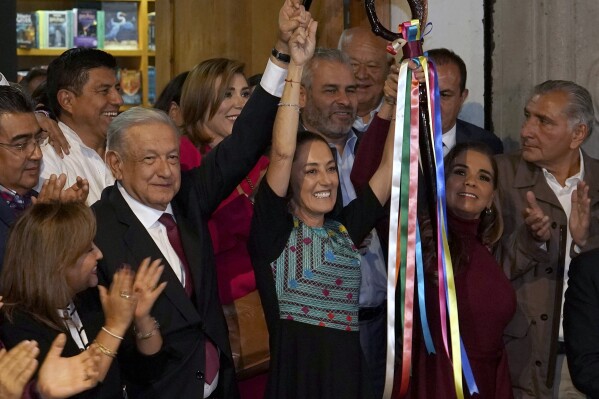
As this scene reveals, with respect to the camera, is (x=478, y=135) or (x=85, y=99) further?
(x=478, y=135)

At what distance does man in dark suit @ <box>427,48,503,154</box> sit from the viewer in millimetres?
4625

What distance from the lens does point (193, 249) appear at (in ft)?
10.9

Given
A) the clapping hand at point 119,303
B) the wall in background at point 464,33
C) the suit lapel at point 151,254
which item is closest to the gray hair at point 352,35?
the wall in background at point 464,33

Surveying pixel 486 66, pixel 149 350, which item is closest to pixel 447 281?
pixel 149 350

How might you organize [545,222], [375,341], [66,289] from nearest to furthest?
→ [66,289]
[545,222]
[375,341]

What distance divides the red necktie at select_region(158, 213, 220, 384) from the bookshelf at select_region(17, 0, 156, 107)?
468cm

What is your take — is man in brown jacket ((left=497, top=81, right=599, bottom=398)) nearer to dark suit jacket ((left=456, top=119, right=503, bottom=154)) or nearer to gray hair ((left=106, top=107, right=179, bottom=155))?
dark suit jacket ((left=456, top=119, right=503, bottom=154))

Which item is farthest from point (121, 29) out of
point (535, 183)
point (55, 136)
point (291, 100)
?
point (291, 100)

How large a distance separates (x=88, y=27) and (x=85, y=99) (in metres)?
4.04

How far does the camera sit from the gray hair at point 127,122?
11.0ft

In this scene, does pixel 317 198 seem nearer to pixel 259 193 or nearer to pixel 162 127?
pixel 259 193

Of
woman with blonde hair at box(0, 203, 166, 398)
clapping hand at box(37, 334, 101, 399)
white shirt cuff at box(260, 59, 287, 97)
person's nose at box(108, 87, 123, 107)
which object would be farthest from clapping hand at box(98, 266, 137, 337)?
person's nose at box(108, 87, 123, 107)

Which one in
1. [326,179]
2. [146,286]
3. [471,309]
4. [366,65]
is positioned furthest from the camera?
[366,65]

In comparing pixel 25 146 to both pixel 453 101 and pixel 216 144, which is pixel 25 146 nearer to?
pixel 216 144
